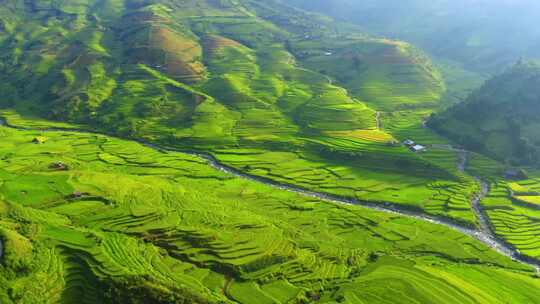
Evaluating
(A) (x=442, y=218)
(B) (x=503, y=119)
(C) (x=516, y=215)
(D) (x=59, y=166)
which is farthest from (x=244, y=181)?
(B) (x=503, y=119)

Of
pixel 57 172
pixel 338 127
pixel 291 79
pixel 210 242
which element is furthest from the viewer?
pixel 291 79

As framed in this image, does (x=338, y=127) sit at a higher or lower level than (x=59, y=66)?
higher

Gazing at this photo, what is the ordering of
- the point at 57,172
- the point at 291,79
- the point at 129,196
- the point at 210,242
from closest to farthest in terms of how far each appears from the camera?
the point at 210,242
the point at 129,196
the point at 57,172
the point at 291,79

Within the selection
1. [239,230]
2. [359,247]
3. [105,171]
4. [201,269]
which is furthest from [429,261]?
[105,171]

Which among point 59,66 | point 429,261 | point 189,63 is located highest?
point 429,261

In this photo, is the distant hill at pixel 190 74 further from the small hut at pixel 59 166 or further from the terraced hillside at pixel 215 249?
the terraced hillside at pixel 215 249

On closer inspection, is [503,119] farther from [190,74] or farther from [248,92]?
[190,74]

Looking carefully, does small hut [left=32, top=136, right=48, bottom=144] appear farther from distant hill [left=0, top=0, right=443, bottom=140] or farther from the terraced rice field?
the terraced rice field

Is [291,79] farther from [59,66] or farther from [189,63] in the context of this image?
[59,66]
